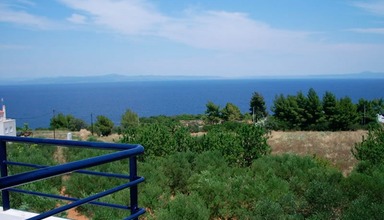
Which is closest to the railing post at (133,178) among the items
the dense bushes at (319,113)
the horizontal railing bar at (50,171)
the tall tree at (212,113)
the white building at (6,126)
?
the horizontal railing bar at (50,171)

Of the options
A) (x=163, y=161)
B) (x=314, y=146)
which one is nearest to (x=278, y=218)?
(x=163, y=161)

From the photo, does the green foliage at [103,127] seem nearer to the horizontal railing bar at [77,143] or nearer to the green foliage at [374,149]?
the green foliage at [374,149]

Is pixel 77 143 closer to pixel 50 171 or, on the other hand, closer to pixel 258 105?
pixel 50 171

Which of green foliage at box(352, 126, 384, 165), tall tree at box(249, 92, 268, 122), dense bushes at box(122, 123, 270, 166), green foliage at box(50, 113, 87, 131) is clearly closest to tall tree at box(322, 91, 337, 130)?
tall tree at box(249, 92, 268, 122)

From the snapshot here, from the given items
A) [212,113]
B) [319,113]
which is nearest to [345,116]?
[319,113]

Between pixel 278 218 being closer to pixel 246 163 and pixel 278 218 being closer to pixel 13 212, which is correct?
pixel 13 212

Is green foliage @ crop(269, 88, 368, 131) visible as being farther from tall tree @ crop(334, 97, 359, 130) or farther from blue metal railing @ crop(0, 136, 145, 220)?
blue metal railing @ crop(0, 136, 145, 220)

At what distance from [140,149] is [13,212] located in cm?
172

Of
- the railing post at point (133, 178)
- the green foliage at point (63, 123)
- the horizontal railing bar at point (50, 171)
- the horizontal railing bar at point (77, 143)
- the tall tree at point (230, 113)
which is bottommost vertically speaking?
the green foliage at point (63, 123)

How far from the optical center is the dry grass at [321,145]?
22.7 metres

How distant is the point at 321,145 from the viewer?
1003 inches

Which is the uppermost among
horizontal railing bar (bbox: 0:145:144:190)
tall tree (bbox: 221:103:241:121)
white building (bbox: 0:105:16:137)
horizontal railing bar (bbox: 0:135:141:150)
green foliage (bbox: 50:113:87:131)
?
horizontal railing bar (bbox: 0:145:144:190)

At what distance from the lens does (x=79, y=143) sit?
8.56 ft

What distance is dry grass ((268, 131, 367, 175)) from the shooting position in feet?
74.4
